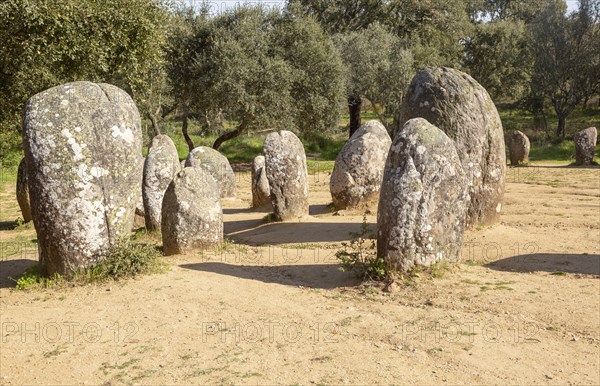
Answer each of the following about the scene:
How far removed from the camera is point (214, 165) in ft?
60.0

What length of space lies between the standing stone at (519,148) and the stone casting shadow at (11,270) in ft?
72.0

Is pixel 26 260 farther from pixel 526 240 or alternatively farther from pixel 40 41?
pixel 526 240

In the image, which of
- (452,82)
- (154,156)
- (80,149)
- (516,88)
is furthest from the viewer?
(516,88)

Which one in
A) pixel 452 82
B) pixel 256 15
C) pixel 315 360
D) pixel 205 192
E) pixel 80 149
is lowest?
pixel 315 360

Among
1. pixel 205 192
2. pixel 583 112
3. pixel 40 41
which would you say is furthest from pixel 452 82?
pixel 583 112

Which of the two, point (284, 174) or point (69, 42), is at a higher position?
point (69, 42)

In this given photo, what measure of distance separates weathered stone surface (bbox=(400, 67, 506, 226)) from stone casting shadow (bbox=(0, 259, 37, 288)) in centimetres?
840

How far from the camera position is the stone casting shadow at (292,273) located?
922 centimetres

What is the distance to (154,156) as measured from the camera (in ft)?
46.3

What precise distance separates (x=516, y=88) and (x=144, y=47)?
31118 millimetres

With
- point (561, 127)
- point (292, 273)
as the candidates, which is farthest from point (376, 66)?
point (292, 273)

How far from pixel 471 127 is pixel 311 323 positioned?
6.62 m

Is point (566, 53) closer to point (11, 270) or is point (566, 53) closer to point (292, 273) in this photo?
point (292, 273)

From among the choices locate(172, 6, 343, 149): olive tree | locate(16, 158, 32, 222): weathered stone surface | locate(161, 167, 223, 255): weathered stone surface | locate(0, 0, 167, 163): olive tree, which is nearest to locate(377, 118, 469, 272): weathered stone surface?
locate(161, 167, 223, 255): weathered stone surface
